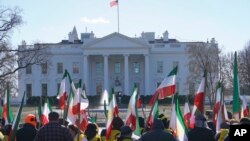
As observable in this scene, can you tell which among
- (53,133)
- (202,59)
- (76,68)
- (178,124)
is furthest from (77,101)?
(76,68)

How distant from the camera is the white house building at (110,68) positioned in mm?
79062

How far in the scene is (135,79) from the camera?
3182 inches

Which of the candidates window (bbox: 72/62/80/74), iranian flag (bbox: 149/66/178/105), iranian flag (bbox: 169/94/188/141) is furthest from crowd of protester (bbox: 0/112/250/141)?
window (bbox: 72/62/80/74)

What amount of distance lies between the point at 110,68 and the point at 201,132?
239ft

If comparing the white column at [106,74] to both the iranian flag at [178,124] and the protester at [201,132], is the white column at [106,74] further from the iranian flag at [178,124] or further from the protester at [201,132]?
the protester at [201,132]

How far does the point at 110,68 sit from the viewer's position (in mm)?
80938

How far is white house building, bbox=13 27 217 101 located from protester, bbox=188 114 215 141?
229ft

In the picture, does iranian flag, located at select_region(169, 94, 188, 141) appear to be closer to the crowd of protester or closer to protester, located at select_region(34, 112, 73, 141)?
the crowd of protester

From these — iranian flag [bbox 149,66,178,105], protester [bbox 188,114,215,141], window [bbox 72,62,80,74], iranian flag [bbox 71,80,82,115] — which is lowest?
protester [bbox 188,114,215,141]

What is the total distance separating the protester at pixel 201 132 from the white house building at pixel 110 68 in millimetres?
69766

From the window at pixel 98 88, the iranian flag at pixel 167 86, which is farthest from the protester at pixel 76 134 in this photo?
the window at pixel 98 88

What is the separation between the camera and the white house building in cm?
7906

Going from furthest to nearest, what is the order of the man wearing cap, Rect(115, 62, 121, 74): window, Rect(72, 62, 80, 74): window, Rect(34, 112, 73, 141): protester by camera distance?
Rect(72, 62, 80, 74): window
Rect(115, 62, 121, 74): window
the man wearing cap
Rect(34, 112, 73, 141): protester

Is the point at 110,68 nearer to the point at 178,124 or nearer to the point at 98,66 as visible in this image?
the point at 98,66
